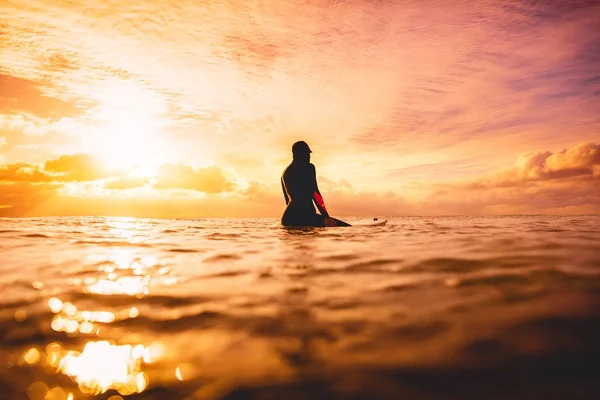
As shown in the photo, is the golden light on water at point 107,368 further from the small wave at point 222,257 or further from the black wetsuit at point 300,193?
the black wetsuit at point 300,193

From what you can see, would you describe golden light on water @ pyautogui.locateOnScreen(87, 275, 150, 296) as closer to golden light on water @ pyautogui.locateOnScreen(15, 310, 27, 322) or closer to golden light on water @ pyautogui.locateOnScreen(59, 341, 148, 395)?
golden light on water @ pyautogui.locateOnScreen(15, 310, 27, 322)

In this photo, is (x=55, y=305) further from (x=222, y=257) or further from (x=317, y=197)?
(x=317, y=197)

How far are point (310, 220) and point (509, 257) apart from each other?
22.3 feet

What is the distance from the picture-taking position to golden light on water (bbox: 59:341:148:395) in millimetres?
1572

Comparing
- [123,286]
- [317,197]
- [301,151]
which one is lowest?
[123,286]

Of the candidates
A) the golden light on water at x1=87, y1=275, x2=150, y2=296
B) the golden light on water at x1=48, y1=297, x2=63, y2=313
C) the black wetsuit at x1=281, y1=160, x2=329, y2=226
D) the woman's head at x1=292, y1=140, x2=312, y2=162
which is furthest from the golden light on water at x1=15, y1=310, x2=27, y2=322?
the woman's head at x1=292, y1=140, x2=312, y2=162

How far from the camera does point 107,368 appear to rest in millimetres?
1741

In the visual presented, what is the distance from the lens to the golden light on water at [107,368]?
1572 millimetres

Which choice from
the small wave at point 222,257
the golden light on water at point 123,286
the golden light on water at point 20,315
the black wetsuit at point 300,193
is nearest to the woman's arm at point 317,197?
the black wetsuit at point 300,193

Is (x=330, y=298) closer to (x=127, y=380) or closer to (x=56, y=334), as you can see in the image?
(x=127, y=380)

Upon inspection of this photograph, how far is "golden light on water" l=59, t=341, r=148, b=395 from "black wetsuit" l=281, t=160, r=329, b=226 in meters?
8.39

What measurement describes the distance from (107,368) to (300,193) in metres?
8.65

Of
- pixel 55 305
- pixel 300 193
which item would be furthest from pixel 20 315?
pixel 300 193

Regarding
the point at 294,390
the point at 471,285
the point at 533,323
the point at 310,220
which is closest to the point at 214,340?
the point at 294,390
